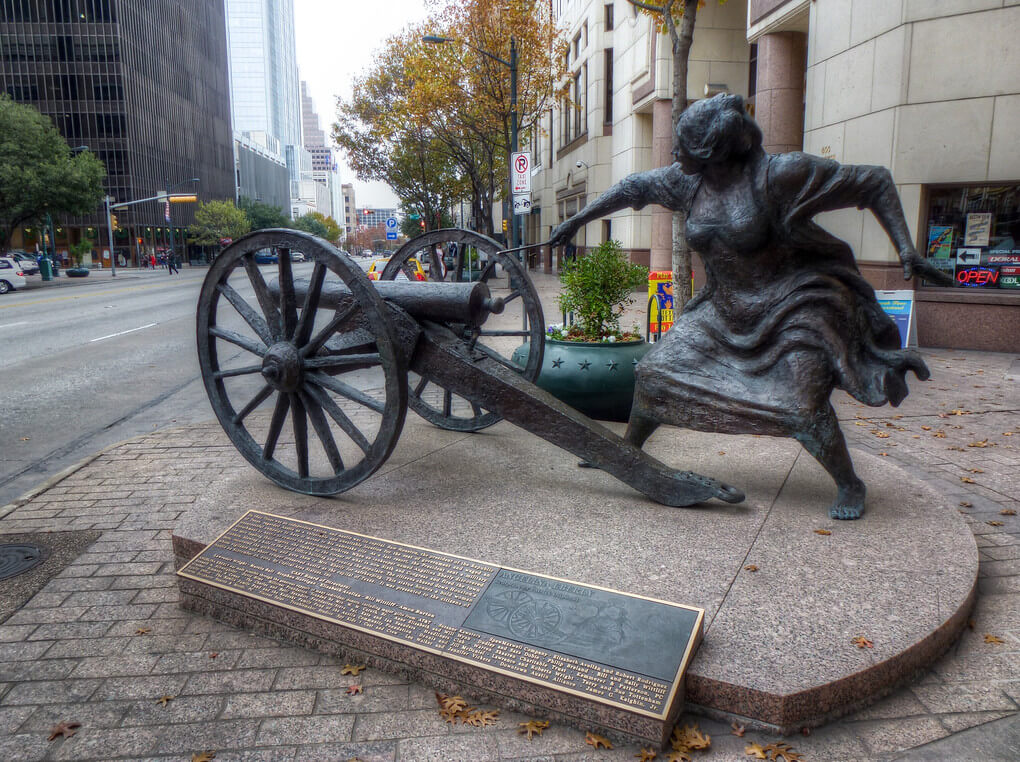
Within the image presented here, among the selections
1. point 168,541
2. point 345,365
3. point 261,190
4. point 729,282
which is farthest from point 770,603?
point 261,190

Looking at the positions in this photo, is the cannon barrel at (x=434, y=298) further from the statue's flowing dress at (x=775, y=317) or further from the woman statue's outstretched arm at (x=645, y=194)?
the statue's flowing dress at (x=775, y=317)

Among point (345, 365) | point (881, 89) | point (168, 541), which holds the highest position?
point (881, 89)

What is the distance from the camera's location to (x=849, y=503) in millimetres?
3709

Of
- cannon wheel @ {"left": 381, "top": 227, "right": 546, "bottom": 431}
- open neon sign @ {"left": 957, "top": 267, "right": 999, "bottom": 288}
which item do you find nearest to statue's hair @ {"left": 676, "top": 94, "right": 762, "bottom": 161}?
cannon wheel @ {"left": 381, "top": 227, "right": 546, "bottom": 431}

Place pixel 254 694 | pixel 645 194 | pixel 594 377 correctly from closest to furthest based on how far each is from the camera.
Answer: pixel 254 694
pixel 645 194
pixel 594 377

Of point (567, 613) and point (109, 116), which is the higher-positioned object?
point (109, 116)

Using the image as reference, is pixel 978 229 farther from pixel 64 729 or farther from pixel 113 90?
pixel 113 90

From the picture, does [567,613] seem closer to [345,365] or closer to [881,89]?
[345,365]

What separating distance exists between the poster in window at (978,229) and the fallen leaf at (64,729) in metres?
12.1

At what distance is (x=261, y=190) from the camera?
109m

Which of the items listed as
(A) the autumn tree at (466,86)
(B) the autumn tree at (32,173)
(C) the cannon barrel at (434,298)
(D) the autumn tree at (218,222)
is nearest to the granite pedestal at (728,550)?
(C) the cannon barrel at (434,298)

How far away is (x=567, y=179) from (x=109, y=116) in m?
47.7

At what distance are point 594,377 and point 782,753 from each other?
354 cm

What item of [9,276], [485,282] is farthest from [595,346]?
[9,276]
